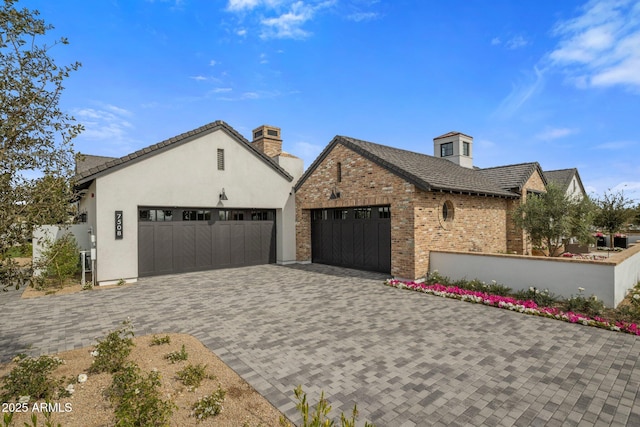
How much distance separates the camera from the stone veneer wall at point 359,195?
12.0m

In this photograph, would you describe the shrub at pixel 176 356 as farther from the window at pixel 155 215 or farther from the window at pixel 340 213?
the window at pixel 340 213

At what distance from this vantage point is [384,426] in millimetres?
3857

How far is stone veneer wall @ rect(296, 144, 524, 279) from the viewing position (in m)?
12.0

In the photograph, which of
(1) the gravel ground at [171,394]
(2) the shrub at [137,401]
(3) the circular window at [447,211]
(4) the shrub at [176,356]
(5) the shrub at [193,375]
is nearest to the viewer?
(2) the shrub at [137,401]

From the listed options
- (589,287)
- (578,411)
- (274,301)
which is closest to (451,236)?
(589,287)

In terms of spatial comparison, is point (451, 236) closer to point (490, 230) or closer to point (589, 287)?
point (490, 230)

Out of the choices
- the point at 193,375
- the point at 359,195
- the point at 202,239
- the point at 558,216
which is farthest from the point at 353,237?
the point at 193,375

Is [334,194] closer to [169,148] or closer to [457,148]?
[169,148]

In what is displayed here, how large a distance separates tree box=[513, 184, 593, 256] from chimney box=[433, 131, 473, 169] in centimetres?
771

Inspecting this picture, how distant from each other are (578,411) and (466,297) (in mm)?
5639

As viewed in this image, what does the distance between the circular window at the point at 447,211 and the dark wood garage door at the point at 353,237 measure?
247cm

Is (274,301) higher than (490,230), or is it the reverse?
(490,230)

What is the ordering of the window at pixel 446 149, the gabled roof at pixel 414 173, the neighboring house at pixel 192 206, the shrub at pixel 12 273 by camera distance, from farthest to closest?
the window at pixel 446 149 < the neighboring house at pixel 192 206 < the gabled roof at pixel 414 173 < the shrub at pixel 12 273

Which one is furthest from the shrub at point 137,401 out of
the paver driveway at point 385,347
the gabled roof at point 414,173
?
the gabled roof at point 414,173
